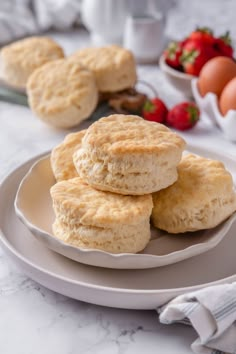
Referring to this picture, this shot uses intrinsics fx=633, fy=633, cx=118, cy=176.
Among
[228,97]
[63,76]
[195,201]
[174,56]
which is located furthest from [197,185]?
[174,56]

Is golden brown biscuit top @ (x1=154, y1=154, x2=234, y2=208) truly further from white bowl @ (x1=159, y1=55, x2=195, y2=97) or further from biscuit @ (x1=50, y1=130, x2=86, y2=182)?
white bowl @ (x1=159, y1=55, x2=195, y2=97)

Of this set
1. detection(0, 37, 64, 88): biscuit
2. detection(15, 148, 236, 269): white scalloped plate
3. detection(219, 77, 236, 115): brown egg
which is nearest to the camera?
detection(15, 148, 236, 269): white scalloped plate

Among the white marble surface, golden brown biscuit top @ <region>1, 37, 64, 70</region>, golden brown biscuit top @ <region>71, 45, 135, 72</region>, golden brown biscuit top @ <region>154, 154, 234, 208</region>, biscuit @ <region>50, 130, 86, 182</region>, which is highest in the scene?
golden brown biscuit top @ <region>154, 154, 234, 208</region>

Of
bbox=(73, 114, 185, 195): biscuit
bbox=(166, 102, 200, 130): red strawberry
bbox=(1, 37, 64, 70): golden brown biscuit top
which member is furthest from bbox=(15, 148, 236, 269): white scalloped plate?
bbox=(1, 37, 64, 70): golden brown biscuit top

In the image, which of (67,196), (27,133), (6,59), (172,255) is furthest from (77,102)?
(172,255)

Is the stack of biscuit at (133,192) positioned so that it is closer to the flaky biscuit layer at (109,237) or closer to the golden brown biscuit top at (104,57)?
the flaky biscuit layer at (109,237)

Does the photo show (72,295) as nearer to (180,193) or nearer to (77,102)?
(180,193)
